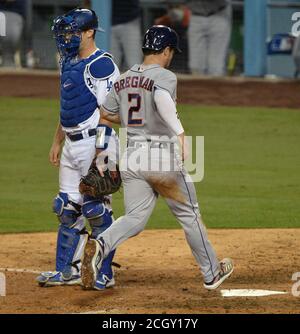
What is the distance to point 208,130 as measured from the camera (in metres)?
17.2

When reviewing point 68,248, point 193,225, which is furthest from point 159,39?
point 68,248

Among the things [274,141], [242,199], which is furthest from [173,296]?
[274,141]

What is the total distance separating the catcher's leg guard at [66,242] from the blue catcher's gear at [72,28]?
1068 mm

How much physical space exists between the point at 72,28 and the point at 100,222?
4.59 ft

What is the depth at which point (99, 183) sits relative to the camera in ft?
24.8

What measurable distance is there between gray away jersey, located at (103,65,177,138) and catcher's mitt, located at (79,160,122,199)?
1.22 feet

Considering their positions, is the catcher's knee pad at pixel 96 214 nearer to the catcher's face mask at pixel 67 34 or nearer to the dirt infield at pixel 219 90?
the catcher's face mask at pixel 67 34

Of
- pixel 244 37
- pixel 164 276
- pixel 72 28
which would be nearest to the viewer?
pixel 72 28

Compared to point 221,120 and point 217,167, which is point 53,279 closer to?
point 217,167

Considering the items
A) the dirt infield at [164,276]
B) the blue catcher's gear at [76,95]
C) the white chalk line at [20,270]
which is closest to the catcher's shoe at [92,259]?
the dirt infield at [164,276]

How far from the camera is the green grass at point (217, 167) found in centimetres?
1130

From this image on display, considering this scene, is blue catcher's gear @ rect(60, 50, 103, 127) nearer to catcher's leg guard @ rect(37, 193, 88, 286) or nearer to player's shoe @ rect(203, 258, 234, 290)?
catcher's leg guard @ rect(37, 193, 88, 286)

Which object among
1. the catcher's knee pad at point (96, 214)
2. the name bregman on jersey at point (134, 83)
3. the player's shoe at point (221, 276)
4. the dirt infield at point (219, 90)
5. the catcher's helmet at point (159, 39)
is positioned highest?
the catcher's helmet at point (159, 39)

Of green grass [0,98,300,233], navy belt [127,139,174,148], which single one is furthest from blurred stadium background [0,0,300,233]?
navy belt [127,139,174,148]
